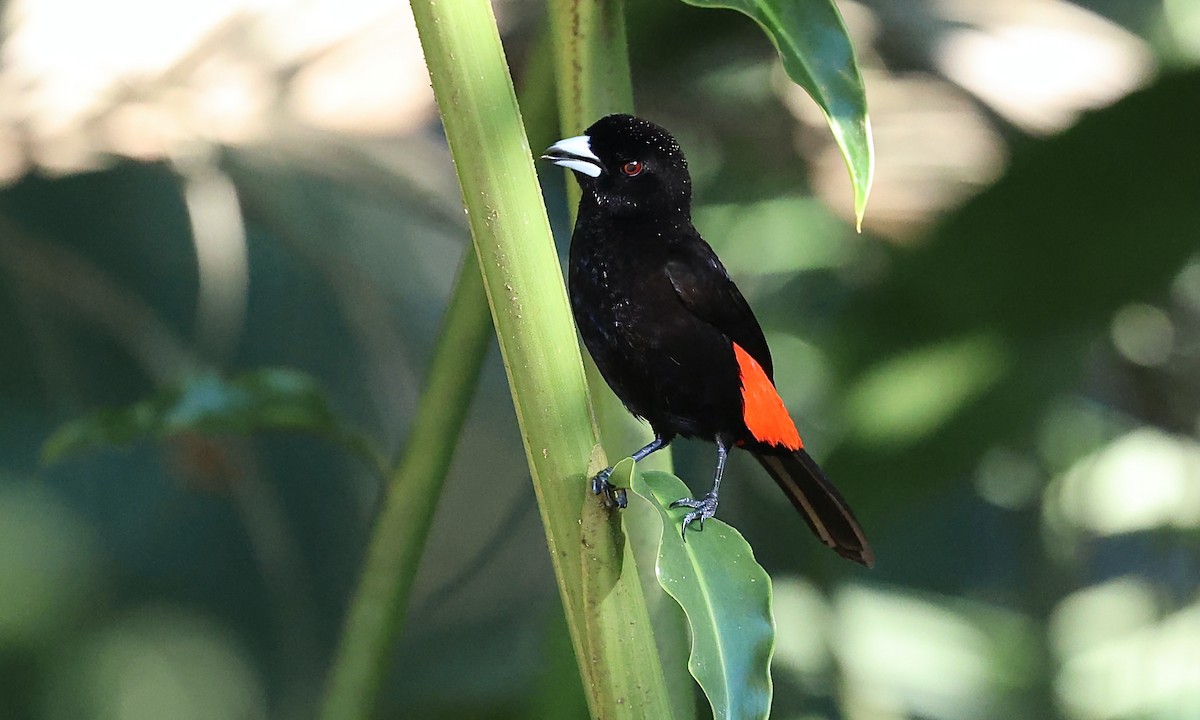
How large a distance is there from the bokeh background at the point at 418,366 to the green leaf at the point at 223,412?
0.63m

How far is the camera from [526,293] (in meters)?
0.57

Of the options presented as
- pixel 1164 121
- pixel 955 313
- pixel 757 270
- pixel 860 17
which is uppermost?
pixel 860 17

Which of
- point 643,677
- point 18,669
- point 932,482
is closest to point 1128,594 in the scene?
point 932,482

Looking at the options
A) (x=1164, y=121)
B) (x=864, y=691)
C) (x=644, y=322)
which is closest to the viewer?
(x=644, y=322)

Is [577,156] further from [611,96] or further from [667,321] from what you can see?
[667,321]

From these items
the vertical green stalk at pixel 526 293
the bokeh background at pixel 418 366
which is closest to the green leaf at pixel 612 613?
the vertical green stalk at pixel 526 293

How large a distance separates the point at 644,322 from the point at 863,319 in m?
0.67

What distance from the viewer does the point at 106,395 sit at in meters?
2.50

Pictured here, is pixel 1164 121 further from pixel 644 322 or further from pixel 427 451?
pixel 427 451

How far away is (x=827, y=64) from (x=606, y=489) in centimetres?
30

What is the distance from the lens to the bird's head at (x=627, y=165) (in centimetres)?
83

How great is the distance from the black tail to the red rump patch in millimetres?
20

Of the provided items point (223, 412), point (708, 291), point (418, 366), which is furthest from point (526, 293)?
point (418, 366)

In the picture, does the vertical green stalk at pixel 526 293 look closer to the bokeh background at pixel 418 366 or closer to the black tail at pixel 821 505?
the black tail at pixel 821 505
